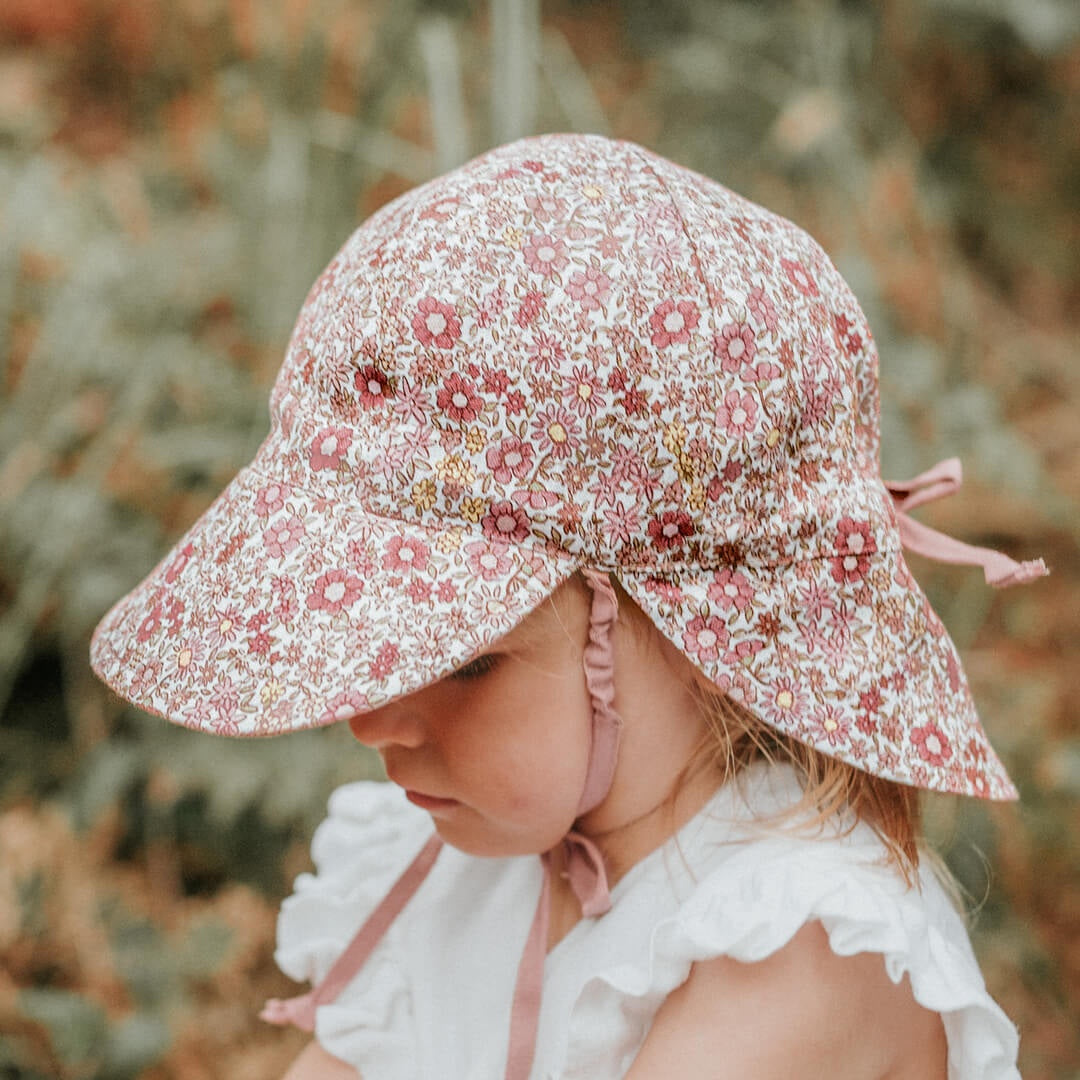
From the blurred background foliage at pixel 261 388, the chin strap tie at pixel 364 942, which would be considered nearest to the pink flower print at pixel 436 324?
the chin strap tie at pixel 364 942

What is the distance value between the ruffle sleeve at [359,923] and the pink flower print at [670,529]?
552mm

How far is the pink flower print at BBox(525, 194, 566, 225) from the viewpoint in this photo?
86cm

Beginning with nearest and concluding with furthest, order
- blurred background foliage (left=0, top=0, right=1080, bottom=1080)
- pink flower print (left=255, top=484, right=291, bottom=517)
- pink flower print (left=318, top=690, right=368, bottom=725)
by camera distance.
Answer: pink flower print (left=318, top=690, right=368, bottom=725) → pink flower print (left=255, top=484, right=291, bottom=517) → blurred background foliage (left=0, top=0, right=1080, bottom=1080)

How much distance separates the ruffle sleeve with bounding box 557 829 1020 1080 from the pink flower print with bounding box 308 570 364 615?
1.11 ft

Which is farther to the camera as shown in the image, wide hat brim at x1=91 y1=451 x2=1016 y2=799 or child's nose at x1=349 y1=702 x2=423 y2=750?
child's nose at x1=349 y1=702 x2=423 y2=750

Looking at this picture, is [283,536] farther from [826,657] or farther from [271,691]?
[826,657]

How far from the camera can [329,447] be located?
86cm

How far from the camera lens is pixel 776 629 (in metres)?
0.86

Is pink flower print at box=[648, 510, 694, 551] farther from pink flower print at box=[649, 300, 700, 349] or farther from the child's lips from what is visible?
the child's lips

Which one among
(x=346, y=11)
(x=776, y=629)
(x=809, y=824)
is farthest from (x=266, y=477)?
(x=346, y=11)

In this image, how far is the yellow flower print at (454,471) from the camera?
32.6 inches

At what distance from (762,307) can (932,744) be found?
34 centimetres

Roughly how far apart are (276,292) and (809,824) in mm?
1565

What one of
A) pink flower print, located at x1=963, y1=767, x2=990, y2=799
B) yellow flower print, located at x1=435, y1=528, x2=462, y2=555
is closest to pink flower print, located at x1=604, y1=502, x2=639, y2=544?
yellow flower print, located at x1=435, y1=528, x2=462, y2=555
